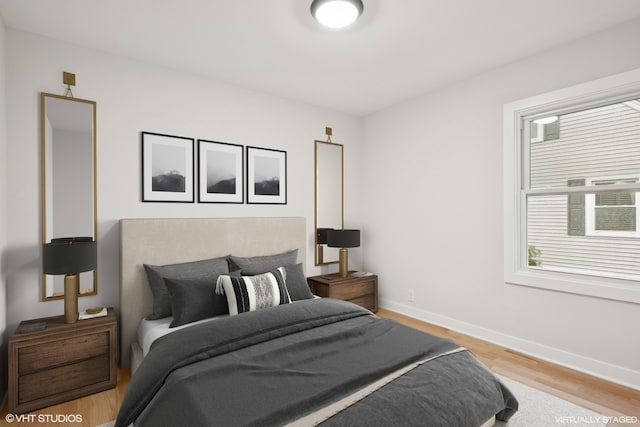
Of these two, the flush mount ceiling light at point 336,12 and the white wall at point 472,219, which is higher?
the flush mount ceiling light at point 336,12

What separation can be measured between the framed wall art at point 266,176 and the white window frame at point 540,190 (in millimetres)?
2264

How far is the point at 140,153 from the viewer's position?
2.91m

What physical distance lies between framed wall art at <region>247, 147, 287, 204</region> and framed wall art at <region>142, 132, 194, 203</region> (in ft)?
2.04

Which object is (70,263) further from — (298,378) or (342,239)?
(342,239)

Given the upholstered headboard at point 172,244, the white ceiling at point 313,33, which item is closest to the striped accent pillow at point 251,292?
the upholstered headboard at point 172,244

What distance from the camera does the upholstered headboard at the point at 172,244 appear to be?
271 centimetres

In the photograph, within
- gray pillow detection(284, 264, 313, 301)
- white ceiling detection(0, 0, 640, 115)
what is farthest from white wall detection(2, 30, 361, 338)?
gray pillow detection(284, 264, 313, 301)

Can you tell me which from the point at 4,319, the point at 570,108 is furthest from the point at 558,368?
the point at 4,319

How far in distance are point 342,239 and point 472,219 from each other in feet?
4.63

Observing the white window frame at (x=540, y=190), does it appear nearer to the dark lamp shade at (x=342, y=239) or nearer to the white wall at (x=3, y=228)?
the dark lamp shade at (x=342, y=239)

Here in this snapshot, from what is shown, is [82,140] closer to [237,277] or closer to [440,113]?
[237,277]

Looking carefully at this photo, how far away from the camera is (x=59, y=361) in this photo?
2232 millimetres

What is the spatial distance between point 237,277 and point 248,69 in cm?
191

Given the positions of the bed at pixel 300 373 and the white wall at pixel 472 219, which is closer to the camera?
the bed at pixel 300 373
